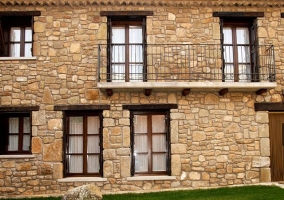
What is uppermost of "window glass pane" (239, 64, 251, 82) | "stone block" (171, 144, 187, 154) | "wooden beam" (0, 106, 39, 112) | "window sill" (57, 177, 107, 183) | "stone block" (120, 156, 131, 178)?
"window glass pane" (239, 64, 251, 82)

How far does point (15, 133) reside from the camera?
9.63 meters

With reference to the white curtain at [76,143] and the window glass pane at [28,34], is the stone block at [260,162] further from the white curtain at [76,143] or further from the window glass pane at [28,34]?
the window glass pane at [28,34]

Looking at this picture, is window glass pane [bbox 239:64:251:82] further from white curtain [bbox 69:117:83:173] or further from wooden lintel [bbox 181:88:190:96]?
white curtain [bbox 69:117:83:173]

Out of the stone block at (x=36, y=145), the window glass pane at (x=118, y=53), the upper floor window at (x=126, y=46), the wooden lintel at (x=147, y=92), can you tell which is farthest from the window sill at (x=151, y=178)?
the window glass pane at (x=118, y=53)

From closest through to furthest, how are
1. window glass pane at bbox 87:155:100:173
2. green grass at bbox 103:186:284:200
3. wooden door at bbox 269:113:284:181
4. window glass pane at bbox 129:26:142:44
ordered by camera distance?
green grass at bbox 103:186:284:200 < window glass pane at bbox 87:155:100:173 < wooden door at bbox 269:113:284:181 < window glass pane at bbox 129:26:142:44

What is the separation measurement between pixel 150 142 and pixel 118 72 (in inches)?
86.7

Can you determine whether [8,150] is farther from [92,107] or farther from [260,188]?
[260,188]

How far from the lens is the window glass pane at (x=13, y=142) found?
31.5ft

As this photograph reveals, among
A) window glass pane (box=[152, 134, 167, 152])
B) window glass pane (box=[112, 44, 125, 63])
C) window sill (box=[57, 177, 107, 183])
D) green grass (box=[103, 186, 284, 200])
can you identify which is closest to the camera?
green grass (box=[103, 186, 284, 200])

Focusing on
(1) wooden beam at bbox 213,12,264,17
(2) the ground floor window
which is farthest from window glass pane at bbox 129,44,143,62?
(1) wooden beam at bbox 213,12,264,17

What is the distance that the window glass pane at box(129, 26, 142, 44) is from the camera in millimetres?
9867

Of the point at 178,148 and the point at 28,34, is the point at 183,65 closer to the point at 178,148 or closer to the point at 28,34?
the point at 178,148

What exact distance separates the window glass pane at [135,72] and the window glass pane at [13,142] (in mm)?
3685

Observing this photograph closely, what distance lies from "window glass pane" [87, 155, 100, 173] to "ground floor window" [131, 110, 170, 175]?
0.98 meters
